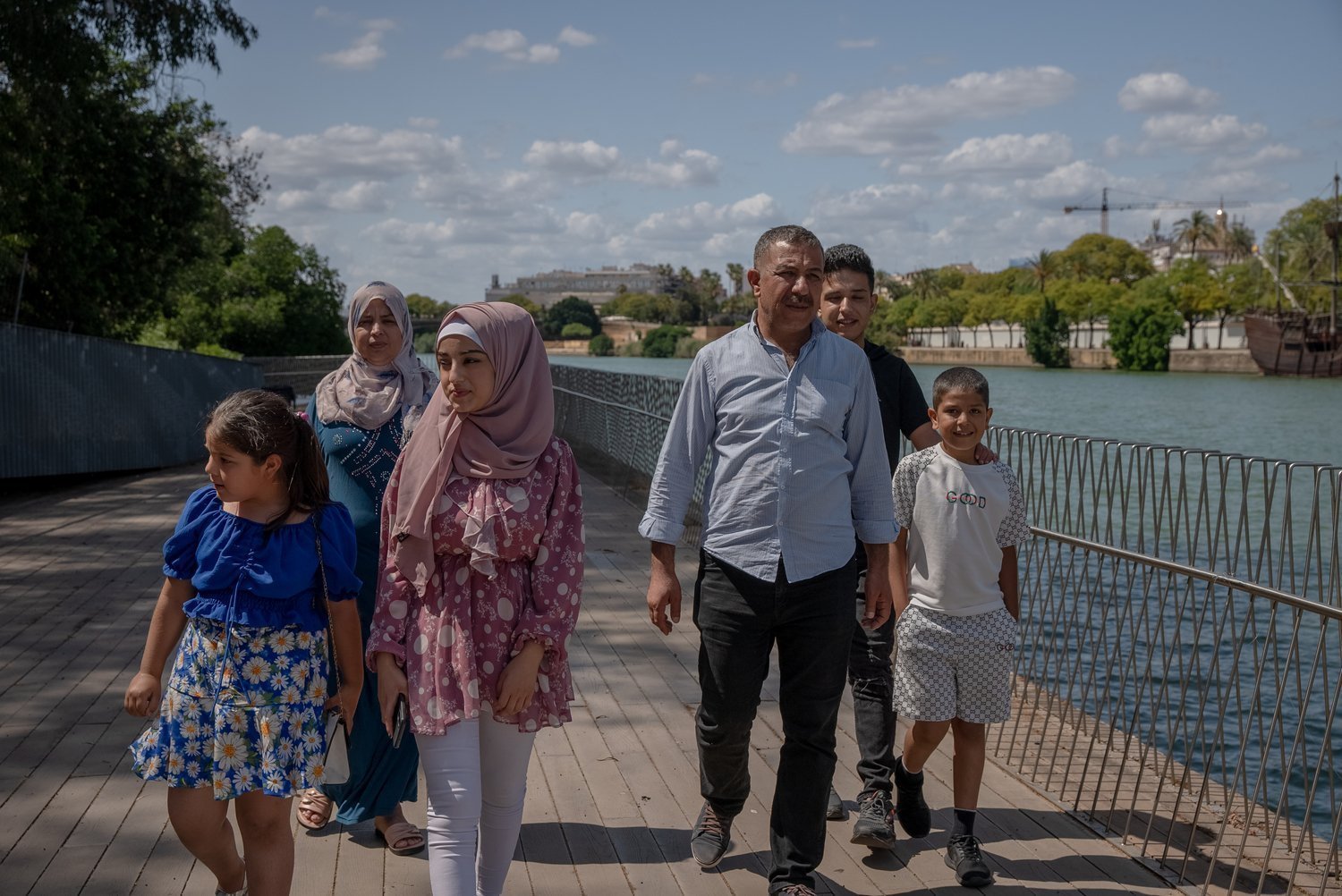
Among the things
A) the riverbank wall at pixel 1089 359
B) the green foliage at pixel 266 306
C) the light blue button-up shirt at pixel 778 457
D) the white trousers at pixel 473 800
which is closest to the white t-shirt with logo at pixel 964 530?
the light blue button-up shirt at pixel 778 457

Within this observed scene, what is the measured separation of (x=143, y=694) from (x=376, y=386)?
138 centimetres

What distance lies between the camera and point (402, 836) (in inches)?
161

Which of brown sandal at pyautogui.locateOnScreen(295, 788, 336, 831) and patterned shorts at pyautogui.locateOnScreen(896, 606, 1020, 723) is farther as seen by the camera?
brown sandal at pyautogui.locateOnScreen(295, 788, 336, 831)

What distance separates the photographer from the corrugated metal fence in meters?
14.9

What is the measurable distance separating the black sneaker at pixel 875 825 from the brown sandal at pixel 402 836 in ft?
4.56

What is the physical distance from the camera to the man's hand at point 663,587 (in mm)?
3701

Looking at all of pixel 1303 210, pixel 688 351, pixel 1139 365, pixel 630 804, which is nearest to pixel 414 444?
pixel 630 804

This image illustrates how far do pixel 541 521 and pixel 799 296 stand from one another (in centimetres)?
102

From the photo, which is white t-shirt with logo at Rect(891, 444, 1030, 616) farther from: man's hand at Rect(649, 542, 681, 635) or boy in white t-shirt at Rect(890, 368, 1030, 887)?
man's hand at Rect(649, 542, 681, 635)

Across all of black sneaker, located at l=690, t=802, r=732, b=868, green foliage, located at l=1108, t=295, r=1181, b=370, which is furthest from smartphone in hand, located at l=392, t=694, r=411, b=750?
green foliage, located at l=1108, t=295, r=1181, b=370

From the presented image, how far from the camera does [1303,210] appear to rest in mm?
109312

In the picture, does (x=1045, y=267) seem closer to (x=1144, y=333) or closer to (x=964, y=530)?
(x=1144, y=333)

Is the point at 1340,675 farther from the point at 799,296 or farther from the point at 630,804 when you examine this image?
the point at 630,804

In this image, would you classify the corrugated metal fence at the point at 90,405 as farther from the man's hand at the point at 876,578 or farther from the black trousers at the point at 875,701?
the man's hand at the point at 876,578
